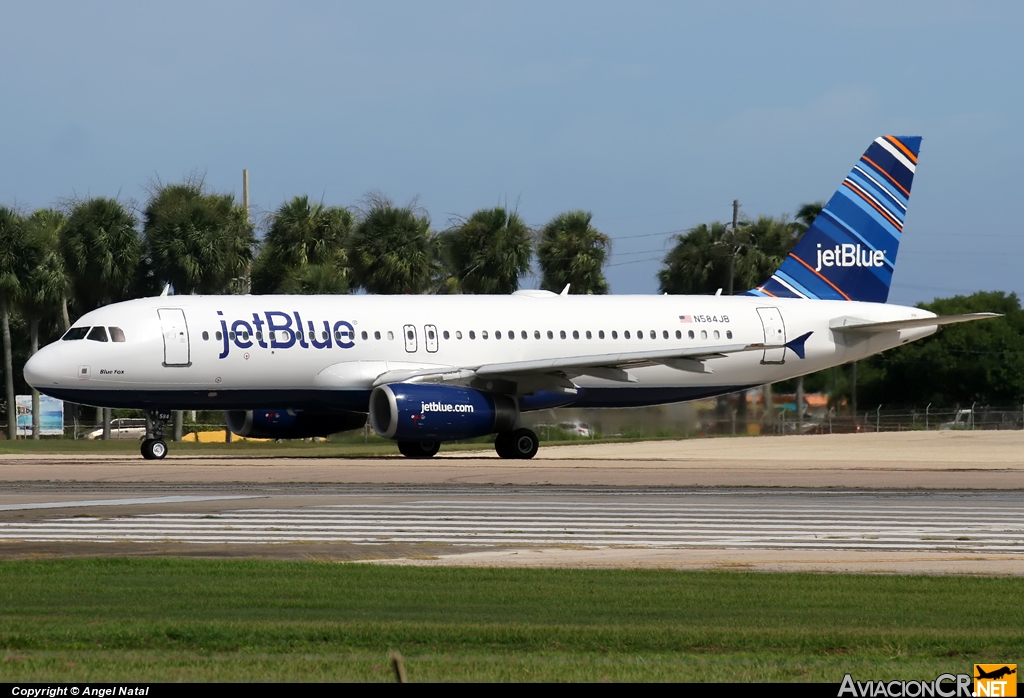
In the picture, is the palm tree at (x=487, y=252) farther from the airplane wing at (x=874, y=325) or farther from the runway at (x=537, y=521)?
the runway at (x=537, y=521)

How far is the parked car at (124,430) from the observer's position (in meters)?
65.3

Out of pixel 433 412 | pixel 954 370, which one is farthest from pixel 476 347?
pixel 954 370

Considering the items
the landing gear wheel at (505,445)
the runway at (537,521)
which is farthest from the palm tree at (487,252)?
the runway at (537,521)

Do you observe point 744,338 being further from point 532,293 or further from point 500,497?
point 500,497

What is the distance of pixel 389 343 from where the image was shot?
35.2m

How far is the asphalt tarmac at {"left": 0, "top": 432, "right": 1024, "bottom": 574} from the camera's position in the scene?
1486 centimetres

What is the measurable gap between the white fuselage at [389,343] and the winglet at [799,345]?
1.24ft

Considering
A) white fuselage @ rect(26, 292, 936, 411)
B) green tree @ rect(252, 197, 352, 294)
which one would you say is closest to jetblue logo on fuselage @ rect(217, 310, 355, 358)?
white fuselage @ rect(26, 292, 936, 411)

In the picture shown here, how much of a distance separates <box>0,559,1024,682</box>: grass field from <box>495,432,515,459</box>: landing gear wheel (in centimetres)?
2199

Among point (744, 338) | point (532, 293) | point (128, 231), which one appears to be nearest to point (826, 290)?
point (744, 338)

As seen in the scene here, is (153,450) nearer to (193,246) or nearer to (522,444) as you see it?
(522,444)

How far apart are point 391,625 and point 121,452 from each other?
31.3 m

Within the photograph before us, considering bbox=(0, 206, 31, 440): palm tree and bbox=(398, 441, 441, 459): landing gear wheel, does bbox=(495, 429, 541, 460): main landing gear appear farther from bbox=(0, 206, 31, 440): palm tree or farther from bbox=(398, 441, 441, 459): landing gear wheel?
bbox=(0, 206, 31, 440): palm tree

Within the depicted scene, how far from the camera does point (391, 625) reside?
400 inches
